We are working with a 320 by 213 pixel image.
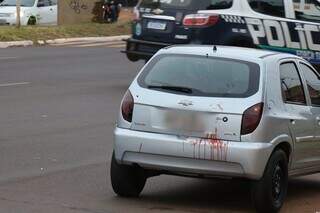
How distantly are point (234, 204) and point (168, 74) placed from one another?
135 cm

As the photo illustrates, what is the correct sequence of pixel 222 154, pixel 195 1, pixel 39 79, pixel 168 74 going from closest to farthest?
pixel 222 154
pixel 168 74
pixel 195 1
pixel 39 79

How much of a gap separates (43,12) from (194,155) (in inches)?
1032

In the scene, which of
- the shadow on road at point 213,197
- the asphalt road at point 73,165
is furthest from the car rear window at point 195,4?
the shadow on road at point 213,197

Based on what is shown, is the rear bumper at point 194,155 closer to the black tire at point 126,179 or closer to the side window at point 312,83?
the black tire at point 126,179

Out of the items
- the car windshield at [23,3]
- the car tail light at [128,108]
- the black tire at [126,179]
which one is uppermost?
the car tail light at [128,108]

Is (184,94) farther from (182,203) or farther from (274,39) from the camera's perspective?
(274,39)

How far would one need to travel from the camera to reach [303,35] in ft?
53.4

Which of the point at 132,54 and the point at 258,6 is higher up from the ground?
the point at 258,6

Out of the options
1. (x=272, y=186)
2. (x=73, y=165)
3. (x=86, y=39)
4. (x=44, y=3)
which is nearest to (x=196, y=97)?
(x=272, y=186)

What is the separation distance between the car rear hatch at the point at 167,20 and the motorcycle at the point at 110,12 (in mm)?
19367

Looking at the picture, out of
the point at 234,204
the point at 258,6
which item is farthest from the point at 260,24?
the point at 234,204

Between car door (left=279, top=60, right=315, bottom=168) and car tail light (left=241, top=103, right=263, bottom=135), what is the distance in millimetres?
503

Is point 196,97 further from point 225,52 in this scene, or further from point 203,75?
point 225,52

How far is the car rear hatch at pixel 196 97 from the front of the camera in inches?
276
